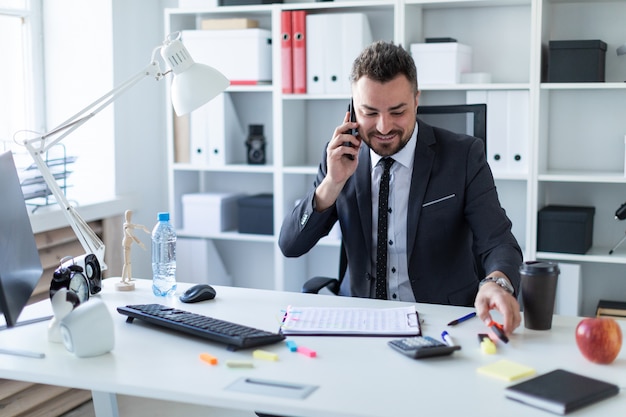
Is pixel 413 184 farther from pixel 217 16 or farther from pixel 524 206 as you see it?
pixel 217 16

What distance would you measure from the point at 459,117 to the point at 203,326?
51.2 inches

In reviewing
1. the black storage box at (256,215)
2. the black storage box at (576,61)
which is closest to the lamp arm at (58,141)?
the black storage box at (256,215)

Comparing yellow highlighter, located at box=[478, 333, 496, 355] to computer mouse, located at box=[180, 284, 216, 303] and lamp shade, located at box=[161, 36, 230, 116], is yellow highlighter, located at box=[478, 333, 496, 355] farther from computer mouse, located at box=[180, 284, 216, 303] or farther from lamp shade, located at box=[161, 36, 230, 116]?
lamp shade, located at box=[161, 36, 230, 116]

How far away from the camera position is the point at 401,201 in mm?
2414

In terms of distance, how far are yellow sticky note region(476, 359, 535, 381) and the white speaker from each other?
30.2 inches

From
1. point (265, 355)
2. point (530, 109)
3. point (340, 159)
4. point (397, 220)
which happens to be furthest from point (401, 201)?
point (530, 109)

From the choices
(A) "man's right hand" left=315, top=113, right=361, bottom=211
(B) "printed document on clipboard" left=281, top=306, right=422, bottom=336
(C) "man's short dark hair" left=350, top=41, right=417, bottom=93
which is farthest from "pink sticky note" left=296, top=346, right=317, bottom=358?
(C) "man's short dark hair" left=350, top=41, right=417, bottom=93

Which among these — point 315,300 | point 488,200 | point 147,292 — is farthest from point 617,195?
point 147,292

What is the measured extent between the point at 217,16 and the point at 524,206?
5.77 ft

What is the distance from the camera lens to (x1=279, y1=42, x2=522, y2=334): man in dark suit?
2.26 meters

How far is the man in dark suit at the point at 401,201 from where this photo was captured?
226 cm

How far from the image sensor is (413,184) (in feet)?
7.82

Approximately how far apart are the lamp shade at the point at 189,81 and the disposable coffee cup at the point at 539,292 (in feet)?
2.99

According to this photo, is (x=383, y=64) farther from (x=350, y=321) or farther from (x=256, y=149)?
(x=256, y=149)
